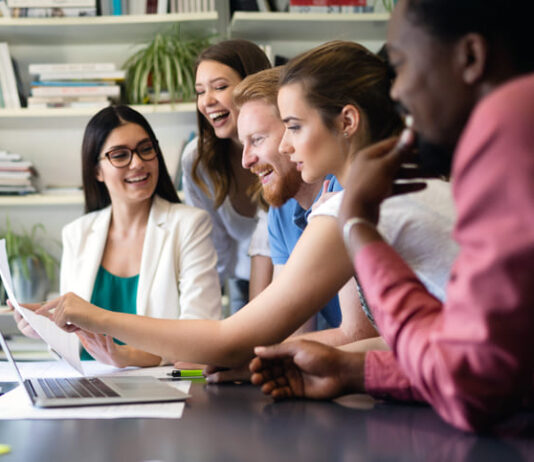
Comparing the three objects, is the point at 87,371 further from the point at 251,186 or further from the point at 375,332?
the point at 251,186

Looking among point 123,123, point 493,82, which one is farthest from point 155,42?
point 493,82

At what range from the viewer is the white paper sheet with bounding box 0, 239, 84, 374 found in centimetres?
130

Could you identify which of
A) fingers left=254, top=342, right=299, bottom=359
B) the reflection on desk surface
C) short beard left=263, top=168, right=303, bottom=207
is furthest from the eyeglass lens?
fingers left=254, top=342, right=299, bottom=359

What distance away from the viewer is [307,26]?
3221 millimetres

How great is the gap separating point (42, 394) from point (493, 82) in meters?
0.83

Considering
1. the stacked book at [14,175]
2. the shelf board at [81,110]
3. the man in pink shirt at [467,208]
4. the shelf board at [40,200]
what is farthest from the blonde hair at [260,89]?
the stacked book at [14,175]

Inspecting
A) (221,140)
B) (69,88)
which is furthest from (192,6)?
(221,140)

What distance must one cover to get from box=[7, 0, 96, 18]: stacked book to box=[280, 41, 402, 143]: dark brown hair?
2221 millimetres

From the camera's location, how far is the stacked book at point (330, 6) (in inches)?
123

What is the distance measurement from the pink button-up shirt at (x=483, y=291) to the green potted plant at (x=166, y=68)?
2.51 m

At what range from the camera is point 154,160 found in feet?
7.46

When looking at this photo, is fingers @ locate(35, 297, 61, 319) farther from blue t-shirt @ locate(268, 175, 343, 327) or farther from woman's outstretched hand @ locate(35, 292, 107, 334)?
blue t-shirt @ locate(268, 175, 343, 327)

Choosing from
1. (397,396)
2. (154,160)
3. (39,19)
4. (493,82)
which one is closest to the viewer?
(493,82)

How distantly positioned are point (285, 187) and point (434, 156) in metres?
1.02
